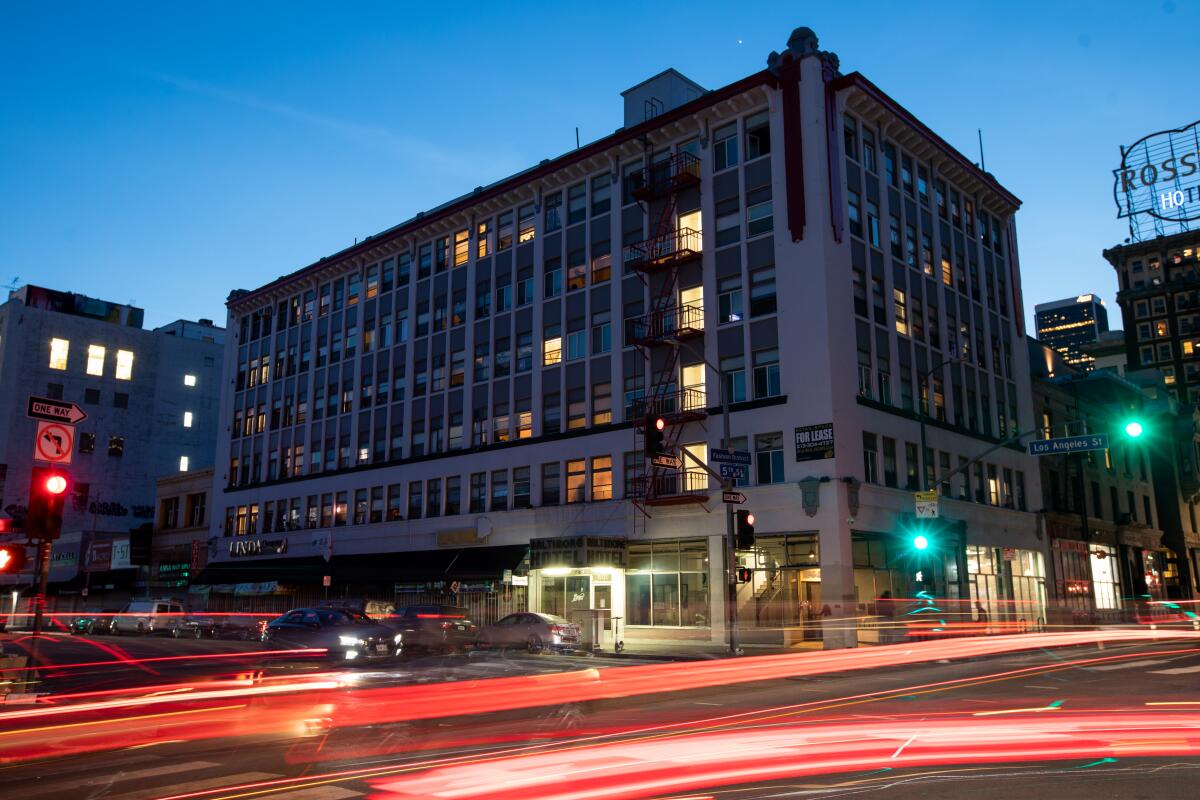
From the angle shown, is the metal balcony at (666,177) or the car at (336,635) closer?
the car at (336,635)

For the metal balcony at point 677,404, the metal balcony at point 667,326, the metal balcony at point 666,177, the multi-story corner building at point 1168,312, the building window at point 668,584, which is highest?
the multi-story corner building at point 1168,312

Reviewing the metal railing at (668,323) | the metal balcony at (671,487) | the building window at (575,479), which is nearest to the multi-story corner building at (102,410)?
the building window at (575,479)

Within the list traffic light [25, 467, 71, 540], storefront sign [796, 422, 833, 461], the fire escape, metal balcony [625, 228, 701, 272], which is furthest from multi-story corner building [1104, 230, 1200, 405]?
traffic light [25, 467, 71, 540]

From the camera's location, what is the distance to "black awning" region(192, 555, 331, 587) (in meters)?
53.2

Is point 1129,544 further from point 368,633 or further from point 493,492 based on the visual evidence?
point 368,633

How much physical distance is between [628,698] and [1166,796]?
1056 centimetres

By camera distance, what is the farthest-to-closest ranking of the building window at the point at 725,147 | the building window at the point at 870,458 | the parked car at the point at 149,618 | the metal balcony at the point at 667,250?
the parked car at the point at 149,618, the building window at the point at 725,147, the metal balcony at the point at 667,250, the building window at the point at 870,458

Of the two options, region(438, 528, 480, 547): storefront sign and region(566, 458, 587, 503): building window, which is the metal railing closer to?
region(566, 458, 587, 503): building window

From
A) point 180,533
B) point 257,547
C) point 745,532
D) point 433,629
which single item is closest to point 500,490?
point 433,629

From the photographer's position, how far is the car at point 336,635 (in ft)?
88.9

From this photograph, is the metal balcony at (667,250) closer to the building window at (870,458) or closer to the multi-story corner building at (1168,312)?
the building window at (870,458)

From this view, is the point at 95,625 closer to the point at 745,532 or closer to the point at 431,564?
the point at 431,564

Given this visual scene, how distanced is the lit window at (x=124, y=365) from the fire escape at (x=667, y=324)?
58268mm

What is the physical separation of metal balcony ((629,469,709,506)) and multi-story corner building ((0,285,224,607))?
47632 mm
